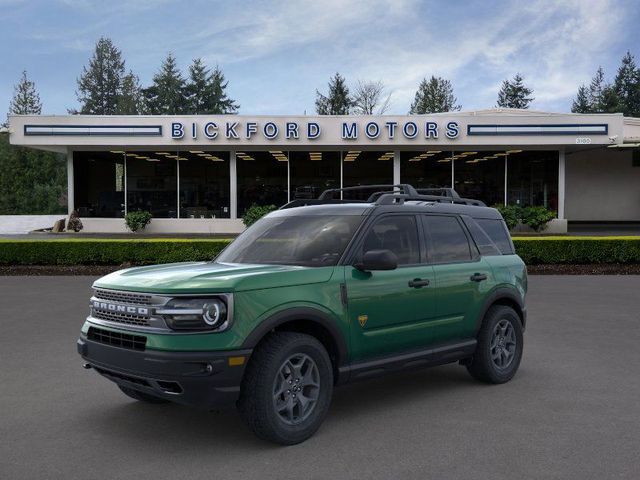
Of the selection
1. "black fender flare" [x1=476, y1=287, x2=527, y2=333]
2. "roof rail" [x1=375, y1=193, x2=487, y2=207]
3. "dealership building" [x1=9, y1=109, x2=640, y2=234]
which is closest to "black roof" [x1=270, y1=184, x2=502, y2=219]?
"roof rail" [x1=375, y1=193, x2=487, y2=207]

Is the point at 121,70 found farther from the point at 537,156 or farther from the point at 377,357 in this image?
the point at 377,357

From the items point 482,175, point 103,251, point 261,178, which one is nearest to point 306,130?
point 261,178

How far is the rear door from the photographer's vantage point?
5.76 meters

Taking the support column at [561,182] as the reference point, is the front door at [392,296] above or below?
below

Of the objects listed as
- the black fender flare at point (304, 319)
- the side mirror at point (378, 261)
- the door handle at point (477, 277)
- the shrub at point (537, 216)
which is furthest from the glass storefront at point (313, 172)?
the black fender flare at point (304, 319)

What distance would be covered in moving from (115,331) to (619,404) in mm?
4282

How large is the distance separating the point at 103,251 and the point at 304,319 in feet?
45.3

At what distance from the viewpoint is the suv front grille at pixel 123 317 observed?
14.7 ft

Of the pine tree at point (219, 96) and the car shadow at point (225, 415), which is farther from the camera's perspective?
the pine tree at point (219, 96)

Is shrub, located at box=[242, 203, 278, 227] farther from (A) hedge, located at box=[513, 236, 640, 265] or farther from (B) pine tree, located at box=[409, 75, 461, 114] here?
(B) pine tree, located at box=[409, 75, 461, 114]

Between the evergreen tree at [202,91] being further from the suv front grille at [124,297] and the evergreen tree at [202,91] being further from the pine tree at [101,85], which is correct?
the suv front grille at [124,297]

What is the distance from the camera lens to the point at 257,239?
5.88 meters

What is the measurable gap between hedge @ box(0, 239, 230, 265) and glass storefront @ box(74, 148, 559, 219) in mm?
12824

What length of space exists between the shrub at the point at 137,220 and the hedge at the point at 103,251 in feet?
37.3
